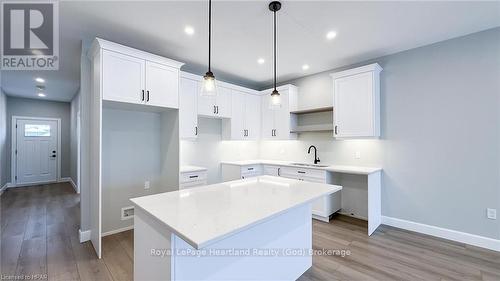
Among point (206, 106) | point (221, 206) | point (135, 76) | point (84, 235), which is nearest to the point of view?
point (221, 206)

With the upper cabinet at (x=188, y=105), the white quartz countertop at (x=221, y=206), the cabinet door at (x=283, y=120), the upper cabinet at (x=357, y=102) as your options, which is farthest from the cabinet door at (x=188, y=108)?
the upper cabinet at (x=357, y=102)

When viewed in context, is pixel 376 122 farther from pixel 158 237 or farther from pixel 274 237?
pixel 158 237

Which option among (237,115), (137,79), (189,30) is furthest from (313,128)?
(137,79)

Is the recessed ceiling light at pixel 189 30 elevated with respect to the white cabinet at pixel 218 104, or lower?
elevated

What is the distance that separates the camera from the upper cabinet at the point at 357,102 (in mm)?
3443

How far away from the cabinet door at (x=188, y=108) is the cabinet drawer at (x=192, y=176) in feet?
2.03

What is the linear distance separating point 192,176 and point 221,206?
7.07 ft

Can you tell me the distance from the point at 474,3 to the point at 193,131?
3.86 metres

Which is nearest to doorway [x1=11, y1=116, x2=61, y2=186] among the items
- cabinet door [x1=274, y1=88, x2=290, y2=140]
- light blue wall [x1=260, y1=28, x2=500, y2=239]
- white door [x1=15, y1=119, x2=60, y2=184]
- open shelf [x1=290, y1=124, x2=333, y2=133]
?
white door [x1=15, y1=119, x2=60, y2=184]

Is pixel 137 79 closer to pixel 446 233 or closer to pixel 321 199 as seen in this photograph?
pixel 321 199

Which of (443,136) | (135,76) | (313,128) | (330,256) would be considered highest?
(135,76)

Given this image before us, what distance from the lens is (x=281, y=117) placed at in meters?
4.68

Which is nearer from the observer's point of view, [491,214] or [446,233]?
[491,214]

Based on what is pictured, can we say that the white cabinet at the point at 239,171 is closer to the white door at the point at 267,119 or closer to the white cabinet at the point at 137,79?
the white door at the point at 267,119
